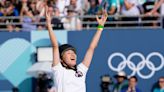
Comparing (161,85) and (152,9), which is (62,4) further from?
(161,85)

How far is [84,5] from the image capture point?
15.1m

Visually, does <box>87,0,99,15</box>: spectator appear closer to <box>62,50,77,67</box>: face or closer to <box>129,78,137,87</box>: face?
<box>129,78,137,87</box>: face

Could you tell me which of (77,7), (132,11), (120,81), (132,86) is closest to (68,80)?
(132,86)

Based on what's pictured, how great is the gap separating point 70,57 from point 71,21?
812cm

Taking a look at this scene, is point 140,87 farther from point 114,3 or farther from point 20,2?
point 20,2

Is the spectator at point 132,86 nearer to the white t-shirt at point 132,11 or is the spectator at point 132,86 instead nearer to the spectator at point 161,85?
the spectator at point 161,85

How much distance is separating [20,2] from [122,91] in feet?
12.0

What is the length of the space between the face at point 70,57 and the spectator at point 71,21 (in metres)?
7.82

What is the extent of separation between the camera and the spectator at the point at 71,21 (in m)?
14.7

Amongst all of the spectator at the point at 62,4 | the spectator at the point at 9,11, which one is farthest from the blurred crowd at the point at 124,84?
the spectator at the point at 9,11

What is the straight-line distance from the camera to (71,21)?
14.8m

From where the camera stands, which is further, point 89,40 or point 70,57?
point 89,40

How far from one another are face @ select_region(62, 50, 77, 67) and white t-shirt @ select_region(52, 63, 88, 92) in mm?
94

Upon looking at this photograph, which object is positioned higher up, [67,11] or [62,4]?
[62,4]
